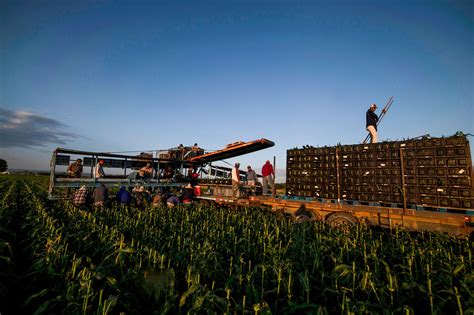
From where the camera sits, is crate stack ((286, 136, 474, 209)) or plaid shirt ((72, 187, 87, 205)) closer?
crate stack ((286, 136, 474, 209))

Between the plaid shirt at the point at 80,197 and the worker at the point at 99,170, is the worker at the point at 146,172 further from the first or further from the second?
the plaid shirt at the point at 80,197

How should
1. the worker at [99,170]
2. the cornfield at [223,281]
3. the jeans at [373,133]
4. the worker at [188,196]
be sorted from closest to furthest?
the cornfield at [223,281] < the jeans at [373,133] < the worker at [99,170] < the worker at [188,196]

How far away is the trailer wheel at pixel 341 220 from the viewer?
7794 millimetres

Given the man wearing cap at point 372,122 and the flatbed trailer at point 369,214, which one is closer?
the flatbed trailer at point 369,214

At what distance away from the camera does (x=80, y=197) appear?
9.78 m

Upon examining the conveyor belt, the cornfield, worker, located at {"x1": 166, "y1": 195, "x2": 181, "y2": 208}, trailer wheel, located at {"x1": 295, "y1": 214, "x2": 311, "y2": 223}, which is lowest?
the cornfield

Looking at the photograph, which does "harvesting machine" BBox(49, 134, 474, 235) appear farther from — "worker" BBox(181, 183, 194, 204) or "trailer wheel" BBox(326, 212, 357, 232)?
"worker" BBox(181, 183, 194, 204)

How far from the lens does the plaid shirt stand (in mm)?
9742

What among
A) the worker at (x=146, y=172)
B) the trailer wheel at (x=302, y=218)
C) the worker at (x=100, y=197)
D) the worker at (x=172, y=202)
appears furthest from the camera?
the worker at (x=146, y=172)

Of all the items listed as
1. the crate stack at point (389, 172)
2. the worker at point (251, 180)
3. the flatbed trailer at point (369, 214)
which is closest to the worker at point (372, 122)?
the crate stack at point (389, 172)

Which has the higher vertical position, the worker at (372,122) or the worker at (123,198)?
the worker at (372,122)

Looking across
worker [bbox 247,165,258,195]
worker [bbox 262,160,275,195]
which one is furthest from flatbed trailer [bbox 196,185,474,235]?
worker [bbox 247,165,258,195]

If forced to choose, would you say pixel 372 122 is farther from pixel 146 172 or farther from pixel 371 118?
pixel 146 172

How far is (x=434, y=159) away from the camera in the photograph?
710 centimetres
